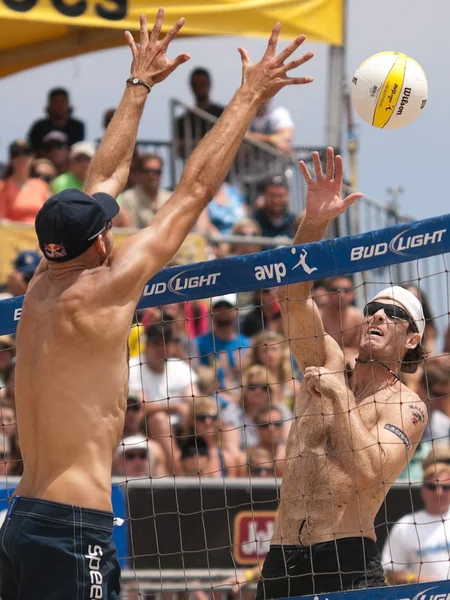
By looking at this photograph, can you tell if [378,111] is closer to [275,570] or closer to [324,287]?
[275,570]

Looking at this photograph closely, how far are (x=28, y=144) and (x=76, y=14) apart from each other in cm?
142

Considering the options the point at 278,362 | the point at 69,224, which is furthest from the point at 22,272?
the point at 69,224

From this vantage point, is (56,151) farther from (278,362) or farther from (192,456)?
(192,456)

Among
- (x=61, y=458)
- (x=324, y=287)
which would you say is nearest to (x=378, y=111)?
(x=61, y=458)

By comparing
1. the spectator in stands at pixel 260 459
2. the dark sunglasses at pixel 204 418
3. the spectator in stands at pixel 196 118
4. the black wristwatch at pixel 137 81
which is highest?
the spectator in stands at pixel 196 118

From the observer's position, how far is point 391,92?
242 inches

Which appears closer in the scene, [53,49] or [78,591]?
[78,591]

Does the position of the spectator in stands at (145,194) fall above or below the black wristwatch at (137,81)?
above

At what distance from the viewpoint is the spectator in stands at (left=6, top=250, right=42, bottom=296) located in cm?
1037

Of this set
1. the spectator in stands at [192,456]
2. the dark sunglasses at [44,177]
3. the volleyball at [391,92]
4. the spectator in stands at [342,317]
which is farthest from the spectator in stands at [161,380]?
the volleyball at [391,92]

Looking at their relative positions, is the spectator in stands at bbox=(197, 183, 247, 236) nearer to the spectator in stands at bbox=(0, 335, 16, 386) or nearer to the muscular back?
the spectator in stands at bbox=(0, 335, 16, 386)

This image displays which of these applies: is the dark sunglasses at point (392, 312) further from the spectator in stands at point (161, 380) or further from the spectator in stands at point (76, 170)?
the spectator in stands at point (76, 170)

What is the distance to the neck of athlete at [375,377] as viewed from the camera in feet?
18.4

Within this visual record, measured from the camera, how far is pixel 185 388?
1001 centimetres
